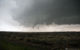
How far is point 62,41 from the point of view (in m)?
0.62

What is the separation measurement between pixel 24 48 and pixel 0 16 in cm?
31

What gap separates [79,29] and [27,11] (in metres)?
0.38

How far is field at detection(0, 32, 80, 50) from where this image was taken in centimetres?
61

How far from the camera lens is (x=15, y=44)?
0.65 m

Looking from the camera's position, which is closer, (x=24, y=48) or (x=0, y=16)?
(x=24, y=48)

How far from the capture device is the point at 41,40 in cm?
63

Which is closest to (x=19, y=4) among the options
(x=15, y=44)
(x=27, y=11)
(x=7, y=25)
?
(x=27, y=11)

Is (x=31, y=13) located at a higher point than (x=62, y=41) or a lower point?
higher

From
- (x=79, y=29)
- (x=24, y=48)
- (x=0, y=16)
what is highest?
(x=0, y=16)

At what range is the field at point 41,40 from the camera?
61cm

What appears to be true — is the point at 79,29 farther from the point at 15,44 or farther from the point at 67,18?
the point at 15,44

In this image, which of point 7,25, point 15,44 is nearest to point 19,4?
point 7,25

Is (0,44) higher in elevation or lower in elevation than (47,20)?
lower

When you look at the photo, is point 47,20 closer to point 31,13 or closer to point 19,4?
point 31,13
